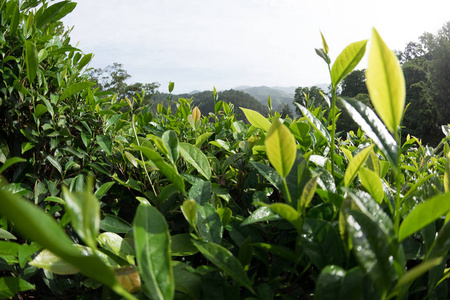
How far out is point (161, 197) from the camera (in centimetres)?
92

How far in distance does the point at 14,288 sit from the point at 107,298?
188 millimetres

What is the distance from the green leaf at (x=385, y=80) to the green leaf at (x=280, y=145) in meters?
0.15

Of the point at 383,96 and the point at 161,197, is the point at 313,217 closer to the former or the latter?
the point at 383,96

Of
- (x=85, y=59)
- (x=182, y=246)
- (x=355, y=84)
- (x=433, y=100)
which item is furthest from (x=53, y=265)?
(x=355, y=84)

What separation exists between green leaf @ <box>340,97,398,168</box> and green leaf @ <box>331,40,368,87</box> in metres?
0.07

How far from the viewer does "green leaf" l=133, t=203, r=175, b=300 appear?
44cm

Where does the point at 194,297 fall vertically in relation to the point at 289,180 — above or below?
below

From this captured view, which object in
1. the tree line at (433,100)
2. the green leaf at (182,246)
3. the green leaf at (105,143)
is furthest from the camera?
the tree line at (433,100)

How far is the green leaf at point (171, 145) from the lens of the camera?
881 millimetres

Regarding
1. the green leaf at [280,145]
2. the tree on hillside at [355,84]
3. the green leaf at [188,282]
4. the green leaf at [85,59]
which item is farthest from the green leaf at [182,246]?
the tree on hillside at [355,84]

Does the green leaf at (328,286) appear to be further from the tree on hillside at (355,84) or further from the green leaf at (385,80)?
the tree on hillside at (355,84)

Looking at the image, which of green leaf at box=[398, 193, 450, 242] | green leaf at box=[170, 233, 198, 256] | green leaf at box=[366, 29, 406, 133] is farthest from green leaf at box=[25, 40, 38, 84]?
green leaf at box=[398, 193, 450, 242]

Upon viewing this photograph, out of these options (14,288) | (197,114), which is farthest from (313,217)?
(197,114)

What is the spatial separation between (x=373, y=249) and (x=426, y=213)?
9 cm
